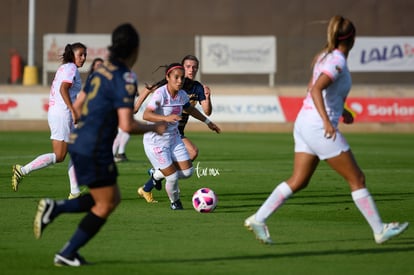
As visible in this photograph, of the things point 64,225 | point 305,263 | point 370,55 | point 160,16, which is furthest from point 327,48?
point 160,16

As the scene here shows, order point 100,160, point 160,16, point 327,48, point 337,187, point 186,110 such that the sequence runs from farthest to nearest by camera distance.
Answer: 1. point 160,16
2. point 337,187
3. point 186,110
4. point 327,48
5. point 100,160

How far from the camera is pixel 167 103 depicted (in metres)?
13.5

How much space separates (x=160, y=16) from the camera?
42344mm

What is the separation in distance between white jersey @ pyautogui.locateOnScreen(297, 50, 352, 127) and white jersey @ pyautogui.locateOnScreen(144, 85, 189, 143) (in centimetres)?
371

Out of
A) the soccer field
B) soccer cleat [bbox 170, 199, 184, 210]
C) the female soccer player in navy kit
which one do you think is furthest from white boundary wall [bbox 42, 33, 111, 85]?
the female soccer player in navy kit

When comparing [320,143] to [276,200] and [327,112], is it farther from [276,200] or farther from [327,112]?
[276,200]

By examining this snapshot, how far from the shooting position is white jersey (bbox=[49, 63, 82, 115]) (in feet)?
45.4

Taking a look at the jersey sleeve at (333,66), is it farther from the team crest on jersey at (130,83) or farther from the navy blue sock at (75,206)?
the navy blue sock at (75,206)

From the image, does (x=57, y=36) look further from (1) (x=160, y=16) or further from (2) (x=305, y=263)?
(2) (x=305, y=263)

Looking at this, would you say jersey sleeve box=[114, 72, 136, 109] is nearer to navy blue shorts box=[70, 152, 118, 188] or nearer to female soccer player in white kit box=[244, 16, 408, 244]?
navy blue shorts box=[70, 152, 118, 188]

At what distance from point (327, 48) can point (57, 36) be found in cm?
2889

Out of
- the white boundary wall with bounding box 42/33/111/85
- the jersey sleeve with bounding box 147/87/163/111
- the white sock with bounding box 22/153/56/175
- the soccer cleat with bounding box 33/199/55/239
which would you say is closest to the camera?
the soccer cleat with bounding box 33/199/55/239

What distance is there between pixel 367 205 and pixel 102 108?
292 centimetres

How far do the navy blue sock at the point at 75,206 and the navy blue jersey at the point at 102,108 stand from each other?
467mm
